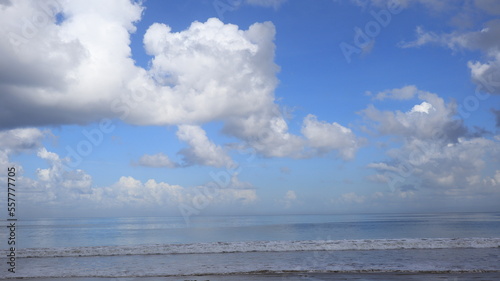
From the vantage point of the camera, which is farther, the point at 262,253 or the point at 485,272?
the point at 262,253

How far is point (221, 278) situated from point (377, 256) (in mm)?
15461

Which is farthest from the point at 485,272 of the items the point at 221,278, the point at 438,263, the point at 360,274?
the point at 221,278

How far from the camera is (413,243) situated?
3756 cm

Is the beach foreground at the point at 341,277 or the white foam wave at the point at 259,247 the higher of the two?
the beach foreground at the point at 341,277

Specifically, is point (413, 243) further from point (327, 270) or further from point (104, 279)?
point (104, 279)

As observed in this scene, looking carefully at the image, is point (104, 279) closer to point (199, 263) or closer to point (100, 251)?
point (199, 263)

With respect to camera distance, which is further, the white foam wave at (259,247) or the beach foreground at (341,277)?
the white foam wave at (259,247)

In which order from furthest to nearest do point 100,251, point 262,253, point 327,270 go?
point 100,251 → point 262,253 → point 327,270

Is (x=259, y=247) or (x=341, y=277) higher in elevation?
(x=341, y=277)

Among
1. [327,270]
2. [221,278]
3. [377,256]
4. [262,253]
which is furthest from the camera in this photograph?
[262,253]

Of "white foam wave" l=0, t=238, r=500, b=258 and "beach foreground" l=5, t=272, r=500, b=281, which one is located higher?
"beach foreground" l=5, t=272, r=500, b=281

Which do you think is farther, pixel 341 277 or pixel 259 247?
pixel 259 247

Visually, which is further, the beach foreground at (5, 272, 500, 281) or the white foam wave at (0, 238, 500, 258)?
the white foam wave at (0, 238, 500, 258)

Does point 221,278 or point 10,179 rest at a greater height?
point 10,179
